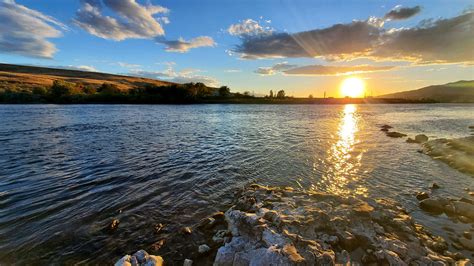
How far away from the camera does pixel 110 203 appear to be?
38.3 ft

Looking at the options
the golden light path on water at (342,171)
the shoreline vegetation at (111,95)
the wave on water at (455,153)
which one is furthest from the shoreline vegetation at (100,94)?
the wave on water at (455,153)

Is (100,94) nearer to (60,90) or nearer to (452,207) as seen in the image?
(60,90)

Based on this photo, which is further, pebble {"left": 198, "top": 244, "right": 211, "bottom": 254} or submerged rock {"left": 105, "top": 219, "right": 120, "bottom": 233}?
submerged rock {"left": 105, "top": 219, "right": 120, "bottom": 233}

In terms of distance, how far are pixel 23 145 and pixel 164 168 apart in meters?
15.9

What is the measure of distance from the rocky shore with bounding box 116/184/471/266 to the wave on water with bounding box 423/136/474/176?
1192 cm

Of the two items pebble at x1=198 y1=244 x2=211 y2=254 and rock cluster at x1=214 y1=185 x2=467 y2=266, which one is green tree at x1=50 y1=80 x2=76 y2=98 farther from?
rock cluster at x1=214 y1=185 x2=467 y2=266

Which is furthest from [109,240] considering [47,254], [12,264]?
[12,264]

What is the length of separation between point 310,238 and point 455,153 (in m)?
20.9

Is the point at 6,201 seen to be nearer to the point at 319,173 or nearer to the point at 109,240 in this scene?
the point at 109,240

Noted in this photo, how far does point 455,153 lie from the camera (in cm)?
2117

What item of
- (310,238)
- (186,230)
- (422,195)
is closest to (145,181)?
(186,230)

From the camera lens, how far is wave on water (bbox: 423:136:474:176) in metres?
18.1

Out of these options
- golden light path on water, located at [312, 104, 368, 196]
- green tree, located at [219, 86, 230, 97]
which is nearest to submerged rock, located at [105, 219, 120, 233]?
golden light path on water, located at [312, 104, 368, 196]

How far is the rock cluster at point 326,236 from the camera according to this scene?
6.83 meters
